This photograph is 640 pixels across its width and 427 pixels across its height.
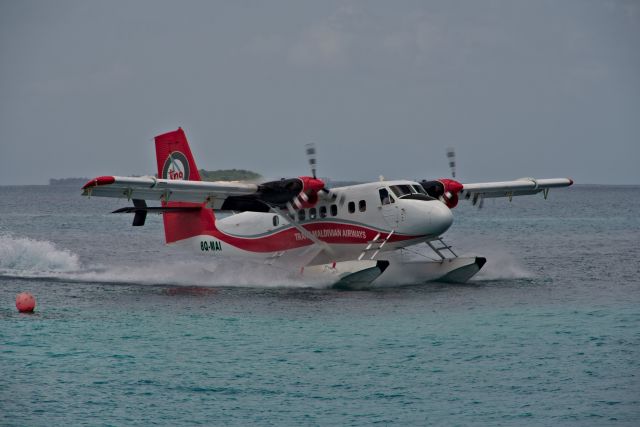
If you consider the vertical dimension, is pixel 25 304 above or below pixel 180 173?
below

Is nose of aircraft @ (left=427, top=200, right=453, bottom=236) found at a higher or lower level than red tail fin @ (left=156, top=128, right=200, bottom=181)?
lower

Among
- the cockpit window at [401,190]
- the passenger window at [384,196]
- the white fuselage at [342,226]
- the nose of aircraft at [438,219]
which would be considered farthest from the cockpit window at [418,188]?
the nose of aircraft at [438,219]

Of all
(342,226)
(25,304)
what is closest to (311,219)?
(342,226)

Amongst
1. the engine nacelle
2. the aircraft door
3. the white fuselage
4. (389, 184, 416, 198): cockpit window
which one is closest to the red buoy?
the white fuselage

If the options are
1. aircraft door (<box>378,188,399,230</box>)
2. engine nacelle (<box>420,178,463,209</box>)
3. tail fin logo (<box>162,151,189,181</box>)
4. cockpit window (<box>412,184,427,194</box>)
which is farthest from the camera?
tail fin logo (<box>162,151,189,181</box>)

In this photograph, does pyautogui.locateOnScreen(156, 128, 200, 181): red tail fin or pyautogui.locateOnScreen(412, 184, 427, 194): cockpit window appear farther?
pyautogui.locateOnScreen(156, 128, 200, 181): red tail fin

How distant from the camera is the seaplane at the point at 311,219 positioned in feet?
85.7

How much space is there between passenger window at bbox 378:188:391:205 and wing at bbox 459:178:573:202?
4894 millimetres

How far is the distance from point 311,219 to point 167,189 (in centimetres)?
528

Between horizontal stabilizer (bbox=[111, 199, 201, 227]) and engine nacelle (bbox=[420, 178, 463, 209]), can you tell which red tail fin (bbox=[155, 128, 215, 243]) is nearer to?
horizontal stabilizer (bbox=[111, 199, 201, 227])

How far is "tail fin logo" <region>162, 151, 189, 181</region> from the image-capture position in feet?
102

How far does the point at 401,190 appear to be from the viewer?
2722 cm

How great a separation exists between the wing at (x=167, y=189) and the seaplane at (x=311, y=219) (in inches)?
1.2

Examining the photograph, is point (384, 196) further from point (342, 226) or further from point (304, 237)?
point (304, 237)
